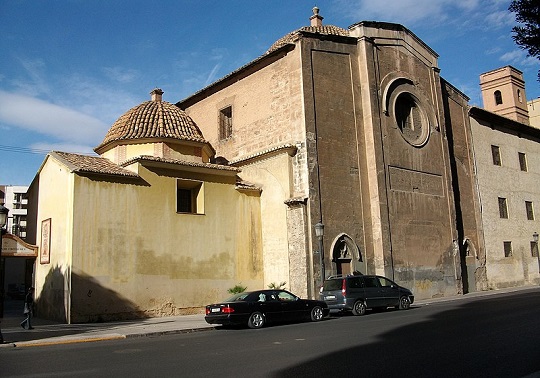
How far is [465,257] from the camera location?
98.6ft

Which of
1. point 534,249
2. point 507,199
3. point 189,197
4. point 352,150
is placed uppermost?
point 352,150

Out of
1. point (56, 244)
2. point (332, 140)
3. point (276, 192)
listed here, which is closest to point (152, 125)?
point (276, 192)

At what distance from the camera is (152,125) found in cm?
2391

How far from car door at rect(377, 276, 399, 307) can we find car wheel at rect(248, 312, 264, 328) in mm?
5732

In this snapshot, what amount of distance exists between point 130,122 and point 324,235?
10977 mm

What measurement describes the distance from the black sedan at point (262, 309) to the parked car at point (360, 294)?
108cm

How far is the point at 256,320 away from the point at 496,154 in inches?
1064

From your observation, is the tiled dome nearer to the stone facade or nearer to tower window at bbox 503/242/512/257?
the stone facade

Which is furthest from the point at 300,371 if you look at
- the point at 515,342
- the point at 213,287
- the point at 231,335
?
the point at 213,287

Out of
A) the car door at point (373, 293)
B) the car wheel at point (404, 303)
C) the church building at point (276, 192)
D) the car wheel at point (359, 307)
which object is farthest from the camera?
the car wheel at point (404, 303)

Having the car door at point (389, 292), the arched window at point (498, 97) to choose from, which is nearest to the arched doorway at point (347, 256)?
the car door at point (389, 292)

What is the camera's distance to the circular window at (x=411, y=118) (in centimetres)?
2759

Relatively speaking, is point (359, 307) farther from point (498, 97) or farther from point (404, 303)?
point (498, 97)

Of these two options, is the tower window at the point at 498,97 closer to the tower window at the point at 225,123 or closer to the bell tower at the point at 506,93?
the bell tower at the point at 506,93
